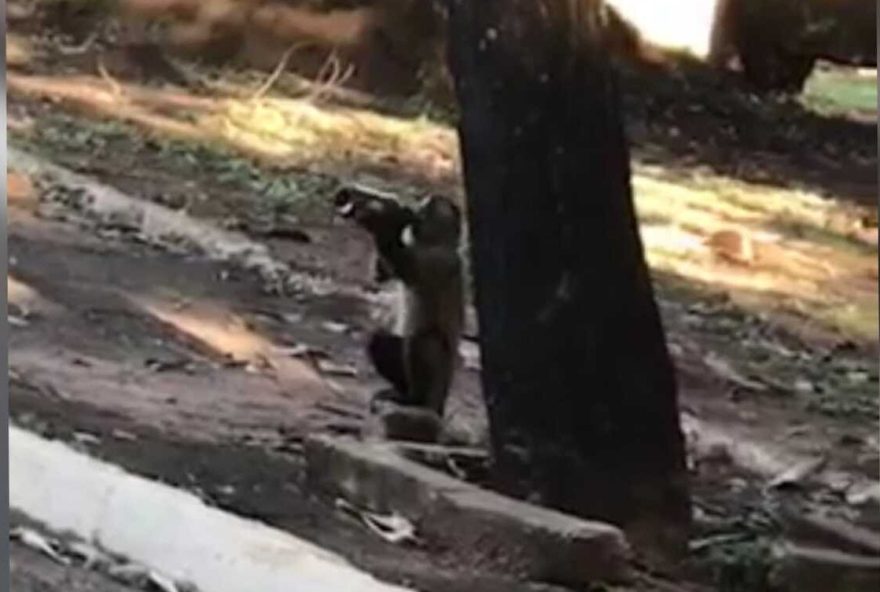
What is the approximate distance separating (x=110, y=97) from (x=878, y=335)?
2.53 ft

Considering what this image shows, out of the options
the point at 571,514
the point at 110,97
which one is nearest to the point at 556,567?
the point at 571,514

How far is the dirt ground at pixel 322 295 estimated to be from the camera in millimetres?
1685

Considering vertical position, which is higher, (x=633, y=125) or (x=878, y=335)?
(x=633, y=125)

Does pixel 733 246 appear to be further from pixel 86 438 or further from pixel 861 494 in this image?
pixel 86 438

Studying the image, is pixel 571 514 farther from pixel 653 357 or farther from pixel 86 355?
pixel 86 355

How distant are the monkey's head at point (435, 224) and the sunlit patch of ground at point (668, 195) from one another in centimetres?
2

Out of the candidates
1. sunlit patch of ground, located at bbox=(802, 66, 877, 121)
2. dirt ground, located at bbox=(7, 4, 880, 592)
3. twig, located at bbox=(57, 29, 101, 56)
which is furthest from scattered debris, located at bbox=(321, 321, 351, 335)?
sunlit patch of ground, located at bbox=(802, 66, 877, 121)

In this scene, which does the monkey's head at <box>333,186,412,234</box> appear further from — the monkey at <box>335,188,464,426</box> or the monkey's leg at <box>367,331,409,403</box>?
the monkey's leg at <box>367,331,409,403</box>

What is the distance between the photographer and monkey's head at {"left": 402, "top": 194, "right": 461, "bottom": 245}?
1.76 m

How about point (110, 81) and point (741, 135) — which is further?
point (110, 81)

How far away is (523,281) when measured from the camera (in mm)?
1751

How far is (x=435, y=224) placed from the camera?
1760 millimetres

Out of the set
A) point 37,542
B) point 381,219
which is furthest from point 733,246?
point 37,542

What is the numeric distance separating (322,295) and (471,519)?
257mm
